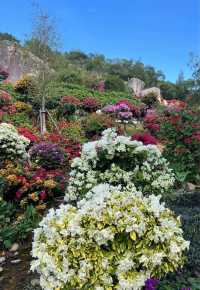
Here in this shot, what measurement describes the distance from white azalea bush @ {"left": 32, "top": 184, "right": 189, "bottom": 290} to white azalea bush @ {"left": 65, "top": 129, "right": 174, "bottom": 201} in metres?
2.82

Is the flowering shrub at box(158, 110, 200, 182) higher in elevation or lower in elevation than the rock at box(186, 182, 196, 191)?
higher

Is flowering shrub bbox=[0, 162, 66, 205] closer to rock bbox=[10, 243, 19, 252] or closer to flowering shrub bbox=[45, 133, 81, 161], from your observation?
rock bbox=[10, 243, 19, 252]

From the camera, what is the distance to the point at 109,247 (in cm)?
368

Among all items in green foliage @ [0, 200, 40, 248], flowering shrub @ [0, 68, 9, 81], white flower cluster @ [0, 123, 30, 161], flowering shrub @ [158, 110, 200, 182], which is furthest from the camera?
flowering shrub @ [0, 68, 9, 81]

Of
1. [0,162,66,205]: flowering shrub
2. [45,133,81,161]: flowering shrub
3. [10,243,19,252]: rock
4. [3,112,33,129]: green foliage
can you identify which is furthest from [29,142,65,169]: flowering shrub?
[3,112,33,129]: green foliage

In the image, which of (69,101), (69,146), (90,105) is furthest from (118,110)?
(69,146)

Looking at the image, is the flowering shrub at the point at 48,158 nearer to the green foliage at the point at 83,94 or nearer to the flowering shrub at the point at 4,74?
the green foliage at the point at 83,94

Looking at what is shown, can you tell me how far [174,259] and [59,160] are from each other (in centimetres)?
756

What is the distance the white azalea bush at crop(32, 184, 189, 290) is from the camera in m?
3.54

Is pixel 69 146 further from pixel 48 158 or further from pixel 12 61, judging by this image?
pixel 12 61

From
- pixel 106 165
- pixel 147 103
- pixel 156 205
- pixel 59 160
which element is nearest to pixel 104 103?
pixel 147 103

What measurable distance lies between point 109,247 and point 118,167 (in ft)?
9.76

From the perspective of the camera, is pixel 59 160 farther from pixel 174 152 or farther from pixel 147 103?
pixel 147 103

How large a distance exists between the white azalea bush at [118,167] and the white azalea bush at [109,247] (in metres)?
2.82
